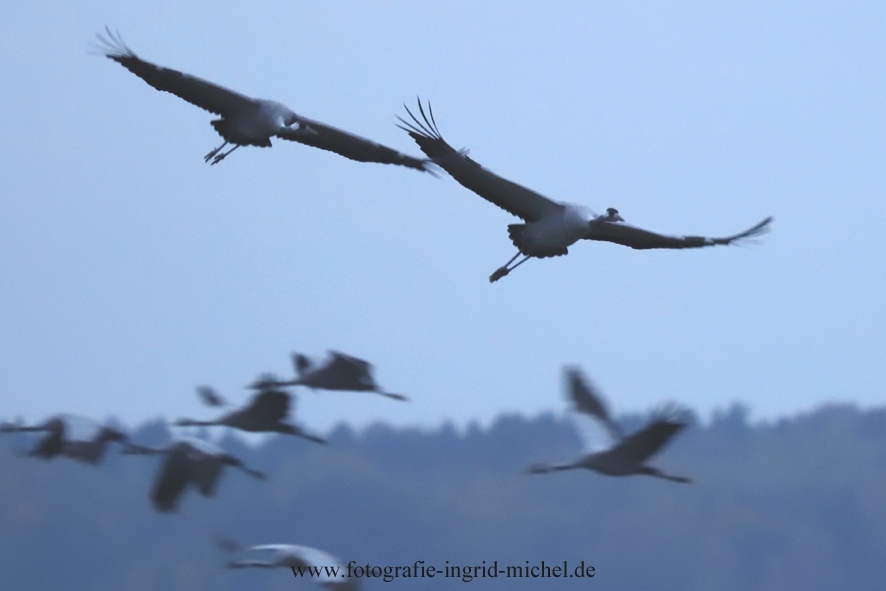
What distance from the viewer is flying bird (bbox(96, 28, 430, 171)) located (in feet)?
29.4

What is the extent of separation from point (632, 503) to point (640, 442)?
10098 mm

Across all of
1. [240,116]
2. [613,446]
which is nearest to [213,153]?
[240,116]

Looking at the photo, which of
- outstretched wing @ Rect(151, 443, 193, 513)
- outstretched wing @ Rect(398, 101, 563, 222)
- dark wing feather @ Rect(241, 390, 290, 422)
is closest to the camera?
outstretched wing @ Rect(398, 101, 563, 222)

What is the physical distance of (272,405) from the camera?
9.57m

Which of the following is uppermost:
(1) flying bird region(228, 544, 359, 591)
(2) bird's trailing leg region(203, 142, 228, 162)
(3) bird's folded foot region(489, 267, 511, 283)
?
(2) bird's trailing leg region(203, 142, 228, 162)

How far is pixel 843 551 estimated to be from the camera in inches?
745

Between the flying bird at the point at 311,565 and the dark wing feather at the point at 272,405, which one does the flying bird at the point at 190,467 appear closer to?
the dark wing feather at the point at 272,405

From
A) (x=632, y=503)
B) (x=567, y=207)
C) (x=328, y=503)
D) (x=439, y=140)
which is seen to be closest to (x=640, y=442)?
(x=567, y=207)

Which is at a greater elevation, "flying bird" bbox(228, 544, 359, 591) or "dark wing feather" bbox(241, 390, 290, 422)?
"dark wing feather" bbox(241, 390, 290, 422)

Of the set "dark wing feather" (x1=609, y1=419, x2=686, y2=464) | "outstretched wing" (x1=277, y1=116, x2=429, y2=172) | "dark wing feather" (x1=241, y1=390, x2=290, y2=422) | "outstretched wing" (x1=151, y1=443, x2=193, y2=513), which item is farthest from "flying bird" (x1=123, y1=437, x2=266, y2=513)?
"dark wing feather" (x1=609, y1=419, x2=686, y2=464)

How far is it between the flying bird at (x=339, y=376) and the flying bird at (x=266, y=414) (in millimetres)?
77

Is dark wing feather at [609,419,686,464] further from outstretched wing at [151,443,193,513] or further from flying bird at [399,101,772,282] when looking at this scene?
outstretched wing at [151,443,193,513]

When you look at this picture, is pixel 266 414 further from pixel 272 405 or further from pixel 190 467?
pixel 190 467

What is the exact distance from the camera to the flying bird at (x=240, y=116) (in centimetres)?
897
